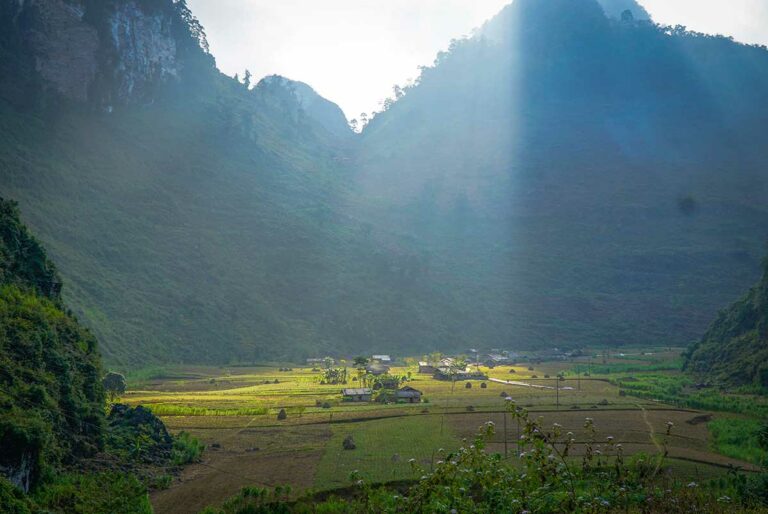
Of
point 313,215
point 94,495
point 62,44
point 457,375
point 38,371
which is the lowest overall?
point 94,495

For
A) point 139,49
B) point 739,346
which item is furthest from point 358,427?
point 139,49

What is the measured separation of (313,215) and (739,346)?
92.1 m

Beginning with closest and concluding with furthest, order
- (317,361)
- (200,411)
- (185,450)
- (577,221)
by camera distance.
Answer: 1. (185,450)
2. (200,411)
3. (317,361)
4. (577,221)

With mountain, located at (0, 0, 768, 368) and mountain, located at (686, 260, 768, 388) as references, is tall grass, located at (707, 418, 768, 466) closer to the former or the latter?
mountain, located at (686, 260, 768, 388)

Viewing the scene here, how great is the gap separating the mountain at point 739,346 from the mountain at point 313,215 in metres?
42.6

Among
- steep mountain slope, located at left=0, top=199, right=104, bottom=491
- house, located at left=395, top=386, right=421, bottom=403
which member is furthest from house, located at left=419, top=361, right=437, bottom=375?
steep mountain slope, located at left=0, top=199, right=104, bottom=491

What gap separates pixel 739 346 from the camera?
62.8 m

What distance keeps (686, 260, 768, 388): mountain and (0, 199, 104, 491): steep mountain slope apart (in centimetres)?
5230

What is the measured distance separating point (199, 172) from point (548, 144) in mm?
107569

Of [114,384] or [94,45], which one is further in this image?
[94,45]

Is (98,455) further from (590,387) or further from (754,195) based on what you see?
(754,195)

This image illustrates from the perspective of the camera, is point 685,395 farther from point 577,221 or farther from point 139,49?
point 139,49

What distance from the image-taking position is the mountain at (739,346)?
55938mm

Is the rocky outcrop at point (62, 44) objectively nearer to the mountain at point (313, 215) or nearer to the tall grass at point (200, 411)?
the mountain at point (313, 215)
